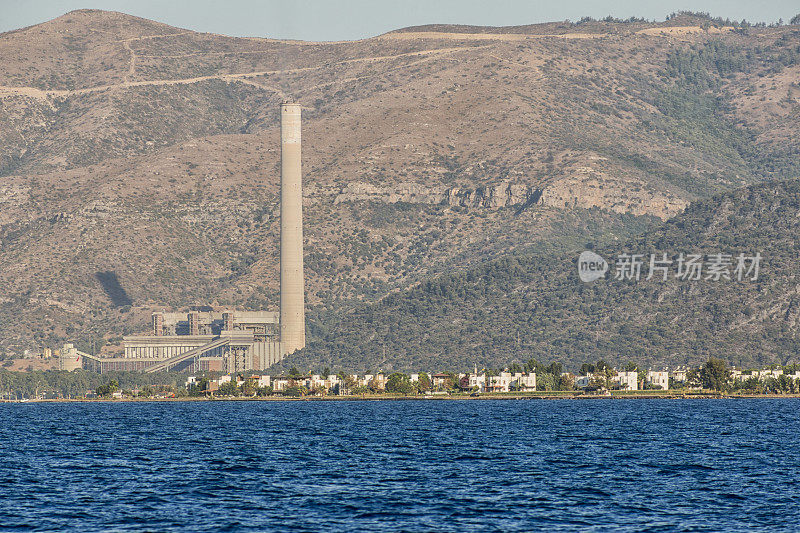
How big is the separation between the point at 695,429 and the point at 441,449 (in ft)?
143

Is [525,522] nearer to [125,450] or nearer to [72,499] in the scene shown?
[72,499]

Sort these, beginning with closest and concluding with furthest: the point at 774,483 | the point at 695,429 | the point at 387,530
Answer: the point at 387,530, the point at 774,483, the point at 695,429

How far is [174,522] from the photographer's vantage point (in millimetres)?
82812

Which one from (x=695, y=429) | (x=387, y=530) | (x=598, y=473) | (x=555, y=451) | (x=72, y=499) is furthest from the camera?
(x=695, y=429)

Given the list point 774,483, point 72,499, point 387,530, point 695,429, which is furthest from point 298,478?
point 695,429

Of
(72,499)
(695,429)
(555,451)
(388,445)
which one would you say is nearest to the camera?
(72,499)

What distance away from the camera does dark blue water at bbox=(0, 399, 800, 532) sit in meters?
83.8

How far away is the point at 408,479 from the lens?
348ft

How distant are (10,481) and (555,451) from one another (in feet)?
172

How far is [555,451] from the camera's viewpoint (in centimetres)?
13338

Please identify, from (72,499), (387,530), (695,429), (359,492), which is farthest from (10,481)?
(695,429)

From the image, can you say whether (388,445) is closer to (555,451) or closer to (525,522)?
(555,451)

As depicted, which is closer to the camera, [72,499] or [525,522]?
[525,522]

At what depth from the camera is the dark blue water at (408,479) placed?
83.8 meters
